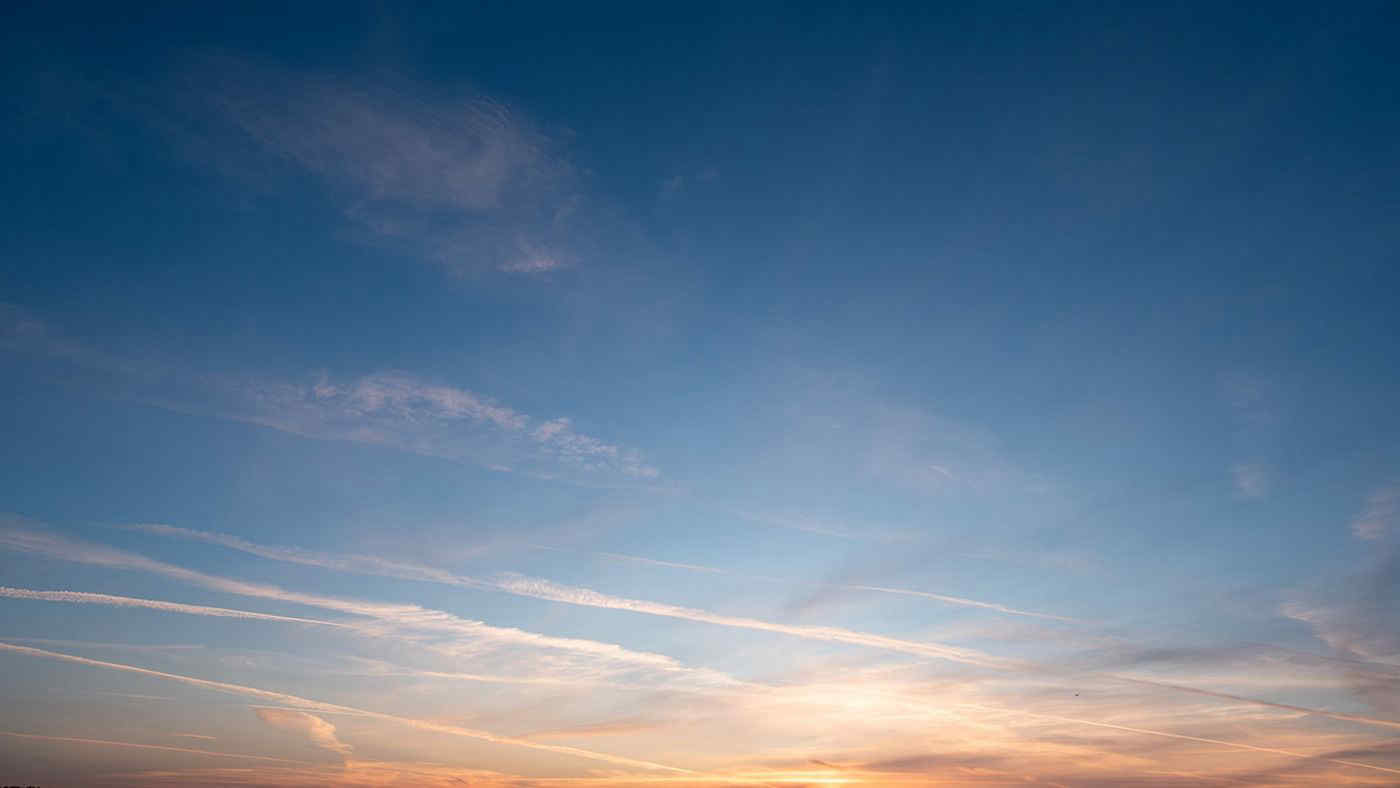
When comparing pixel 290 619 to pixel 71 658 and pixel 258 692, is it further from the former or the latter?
pixel 71 658

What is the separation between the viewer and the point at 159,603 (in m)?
96.9

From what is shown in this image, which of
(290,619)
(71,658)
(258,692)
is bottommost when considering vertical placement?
(258,692)

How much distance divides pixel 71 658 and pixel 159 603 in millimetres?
16106

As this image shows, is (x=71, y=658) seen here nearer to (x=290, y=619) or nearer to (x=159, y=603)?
(x=159, y=603)

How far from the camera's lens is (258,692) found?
106 metres

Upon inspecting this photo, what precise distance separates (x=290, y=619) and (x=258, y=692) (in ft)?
76.5

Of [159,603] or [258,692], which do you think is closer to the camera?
[159,603]

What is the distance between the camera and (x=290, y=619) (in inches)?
3784

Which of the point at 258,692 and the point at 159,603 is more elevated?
the point at 159,603

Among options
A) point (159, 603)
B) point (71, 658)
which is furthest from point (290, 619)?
point (71, 658)

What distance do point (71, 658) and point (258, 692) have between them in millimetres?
27489

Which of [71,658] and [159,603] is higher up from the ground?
[159,603]

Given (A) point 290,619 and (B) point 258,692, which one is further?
(B) point 258,692
